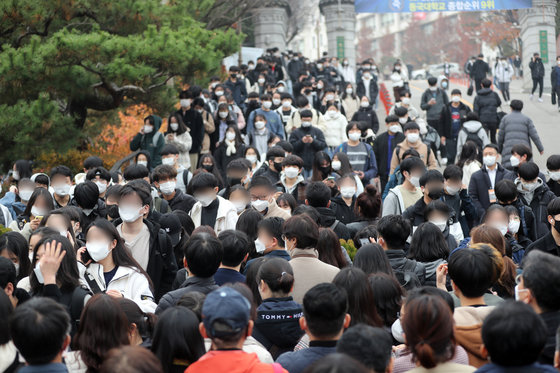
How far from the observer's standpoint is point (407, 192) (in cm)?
907

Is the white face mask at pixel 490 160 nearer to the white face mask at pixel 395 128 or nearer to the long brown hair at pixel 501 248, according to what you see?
the white face mask at pixel 395 128

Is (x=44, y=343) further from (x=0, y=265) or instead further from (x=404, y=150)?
(x=404, y=150)

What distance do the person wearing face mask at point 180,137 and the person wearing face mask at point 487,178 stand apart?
567cm

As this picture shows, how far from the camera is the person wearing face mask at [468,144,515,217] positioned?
9.95m

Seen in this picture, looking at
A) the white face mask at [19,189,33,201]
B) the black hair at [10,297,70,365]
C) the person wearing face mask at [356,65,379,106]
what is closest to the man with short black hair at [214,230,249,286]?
the black hair at [10,297,70,365]

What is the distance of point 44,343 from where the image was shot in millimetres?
3795

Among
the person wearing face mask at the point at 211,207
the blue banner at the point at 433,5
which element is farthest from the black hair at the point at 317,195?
the blue banner at the point at 433,5

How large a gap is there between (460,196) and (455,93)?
7920 mm

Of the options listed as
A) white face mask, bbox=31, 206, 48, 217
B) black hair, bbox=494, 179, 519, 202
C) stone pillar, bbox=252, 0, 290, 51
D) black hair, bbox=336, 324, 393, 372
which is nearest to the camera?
black hair, bbox=336, 324, 393, 372

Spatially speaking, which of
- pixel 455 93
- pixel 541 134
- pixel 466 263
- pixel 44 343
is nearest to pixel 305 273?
pixel 466 263

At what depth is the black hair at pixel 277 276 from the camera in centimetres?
491

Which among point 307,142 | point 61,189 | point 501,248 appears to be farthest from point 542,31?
point 501,248

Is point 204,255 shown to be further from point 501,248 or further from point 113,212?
point 113,212

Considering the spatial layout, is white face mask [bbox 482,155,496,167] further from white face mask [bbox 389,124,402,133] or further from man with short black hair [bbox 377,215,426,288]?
man with short black hair [bbox 377,215,426,288]
